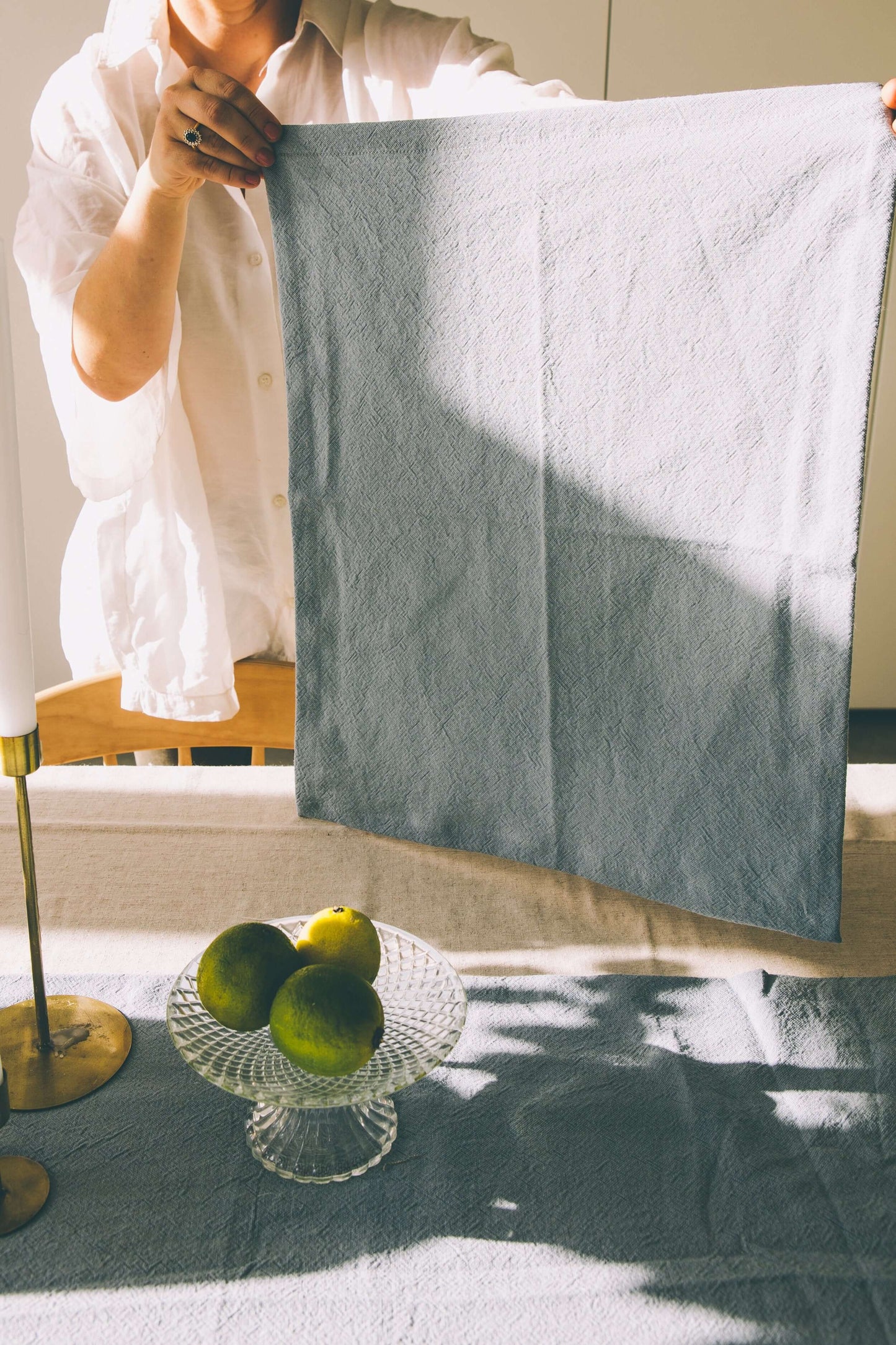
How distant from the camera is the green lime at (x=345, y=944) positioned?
0.61 meters

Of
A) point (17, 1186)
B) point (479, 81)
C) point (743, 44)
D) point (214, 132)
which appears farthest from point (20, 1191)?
point (743, 44)

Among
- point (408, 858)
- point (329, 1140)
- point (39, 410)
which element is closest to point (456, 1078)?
point (329, 1140)

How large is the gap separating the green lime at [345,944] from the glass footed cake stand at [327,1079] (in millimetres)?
40

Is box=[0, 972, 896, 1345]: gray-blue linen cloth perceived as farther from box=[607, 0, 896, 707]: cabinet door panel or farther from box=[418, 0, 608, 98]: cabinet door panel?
box=[418, 0, 608, 98]: cabinet door panel

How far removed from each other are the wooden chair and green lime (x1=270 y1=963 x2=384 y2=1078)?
57cm

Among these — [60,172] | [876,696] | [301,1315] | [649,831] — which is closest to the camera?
[301,1315]

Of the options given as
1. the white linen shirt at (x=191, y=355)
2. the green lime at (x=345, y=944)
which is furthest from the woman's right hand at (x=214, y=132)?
the green lime at (x=345, y=944)

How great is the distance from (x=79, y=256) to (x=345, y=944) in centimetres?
83

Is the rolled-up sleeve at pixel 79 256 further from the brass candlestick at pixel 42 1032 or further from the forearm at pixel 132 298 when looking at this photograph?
the brass candlestick at pixel 42 1032

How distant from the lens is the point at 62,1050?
2.24 feet

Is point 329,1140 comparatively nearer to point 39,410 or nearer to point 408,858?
point 408,858

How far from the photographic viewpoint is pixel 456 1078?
26.3 inches

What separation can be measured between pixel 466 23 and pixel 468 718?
0.77 metres

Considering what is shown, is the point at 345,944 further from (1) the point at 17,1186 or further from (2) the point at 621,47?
(2) the point at 621,47
